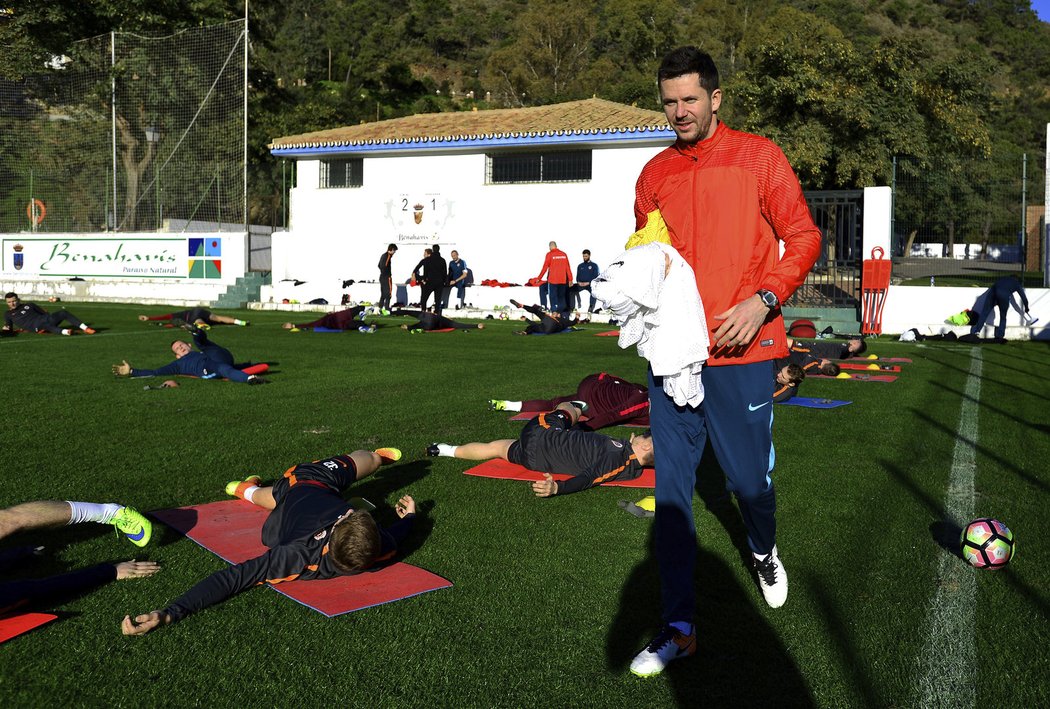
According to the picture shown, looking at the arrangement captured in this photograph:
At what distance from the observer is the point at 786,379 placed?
9328 mm

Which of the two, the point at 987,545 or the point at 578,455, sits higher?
the point at 578,455

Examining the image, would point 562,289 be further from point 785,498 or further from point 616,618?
point 616,618

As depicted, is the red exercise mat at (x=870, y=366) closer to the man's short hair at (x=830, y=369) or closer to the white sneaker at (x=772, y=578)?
the man's short hair at (x=830, y=369)

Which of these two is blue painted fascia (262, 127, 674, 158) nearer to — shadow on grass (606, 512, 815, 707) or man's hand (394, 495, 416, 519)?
man's hand (394, 495, 416, 519)

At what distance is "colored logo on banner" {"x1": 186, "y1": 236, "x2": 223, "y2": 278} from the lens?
28.5 m

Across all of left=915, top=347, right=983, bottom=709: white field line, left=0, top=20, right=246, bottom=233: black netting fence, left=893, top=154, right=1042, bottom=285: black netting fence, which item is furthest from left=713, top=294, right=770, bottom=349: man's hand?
left=0, top=20, right=246, bottom=233: black netting fence

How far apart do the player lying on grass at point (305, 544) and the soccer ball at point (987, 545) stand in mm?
2957

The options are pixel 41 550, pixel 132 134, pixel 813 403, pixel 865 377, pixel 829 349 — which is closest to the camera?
pixel 41 550

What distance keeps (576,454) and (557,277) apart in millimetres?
17667

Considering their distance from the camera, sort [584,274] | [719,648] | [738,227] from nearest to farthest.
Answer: [738,227], [719,648], [584,274]

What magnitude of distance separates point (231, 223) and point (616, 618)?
87.4ft

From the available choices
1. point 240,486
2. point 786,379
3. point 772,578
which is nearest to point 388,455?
point 240,486

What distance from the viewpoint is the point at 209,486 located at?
6.14 meters

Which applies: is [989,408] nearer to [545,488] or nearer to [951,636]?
[545,488]
